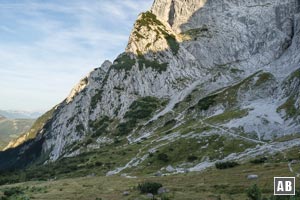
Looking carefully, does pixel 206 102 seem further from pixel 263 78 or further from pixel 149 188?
pixel 149 188

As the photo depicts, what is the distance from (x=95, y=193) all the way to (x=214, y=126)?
86.0 metres

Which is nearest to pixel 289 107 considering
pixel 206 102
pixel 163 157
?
pixel 206 102

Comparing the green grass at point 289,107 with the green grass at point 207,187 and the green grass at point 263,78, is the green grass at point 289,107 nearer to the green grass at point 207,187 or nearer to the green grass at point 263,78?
the green grass at point 263,78

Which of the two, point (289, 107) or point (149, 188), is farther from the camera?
point (289, 107)

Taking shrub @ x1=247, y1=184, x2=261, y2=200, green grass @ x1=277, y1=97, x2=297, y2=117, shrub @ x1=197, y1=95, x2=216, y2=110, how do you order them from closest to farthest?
shrub @ x1=247, y1=184, x2=261, y2=200
green grass @ x1=277, y1=97, x2=297, y2=117
shrub @ x1=197, y1=95, x2=216, y2=110

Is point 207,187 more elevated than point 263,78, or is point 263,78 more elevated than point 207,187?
point 263,78

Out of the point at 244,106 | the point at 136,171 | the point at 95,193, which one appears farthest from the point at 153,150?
the point at 95,193

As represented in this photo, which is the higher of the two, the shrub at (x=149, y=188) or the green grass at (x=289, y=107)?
the green grass at (x=289, y=107)

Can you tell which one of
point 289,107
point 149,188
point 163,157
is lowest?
point 149,188

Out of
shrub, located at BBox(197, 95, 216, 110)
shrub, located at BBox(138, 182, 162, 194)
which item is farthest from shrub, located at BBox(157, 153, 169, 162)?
shrub, located at BBox(197, 95, 216, 110)

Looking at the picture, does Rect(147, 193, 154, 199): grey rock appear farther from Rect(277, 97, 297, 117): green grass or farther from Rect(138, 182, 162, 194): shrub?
Rect(277, 97, 297, 117): green grass

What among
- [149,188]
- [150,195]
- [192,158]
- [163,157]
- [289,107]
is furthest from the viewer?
[289,107]

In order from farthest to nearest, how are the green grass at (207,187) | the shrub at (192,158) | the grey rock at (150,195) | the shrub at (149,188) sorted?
1. the shrub at (192,158)
2. the shrub at (149,188)
3. the grey rock at (150,195)
4. the green grass at (207,187)

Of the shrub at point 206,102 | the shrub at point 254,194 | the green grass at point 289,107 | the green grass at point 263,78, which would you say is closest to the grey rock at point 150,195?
the shrub at point 254,194
